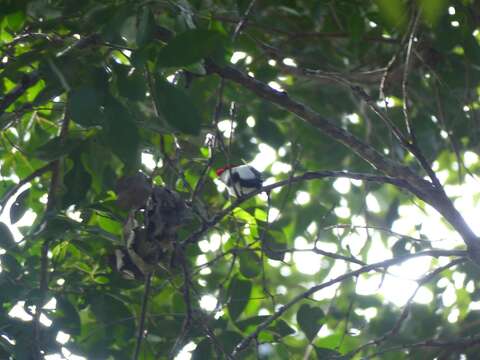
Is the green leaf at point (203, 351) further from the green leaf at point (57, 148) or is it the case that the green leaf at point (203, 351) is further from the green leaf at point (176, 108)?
the green leaf at point (176, 108)

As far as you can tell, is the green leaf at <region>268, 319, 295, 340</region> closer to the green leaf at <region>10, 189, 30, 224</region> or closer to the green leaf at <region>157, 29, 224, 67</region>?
the green leaf at <region>10, 189, 30, 224</region>

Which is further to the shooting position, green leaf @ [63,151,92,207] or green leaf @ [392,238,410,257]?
green leaf @ [392,238,410,257]

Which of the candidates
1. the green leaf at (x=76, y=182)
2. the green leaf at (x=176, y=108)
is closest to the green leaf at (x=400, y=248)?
the green leaf at (x=76, y=182)

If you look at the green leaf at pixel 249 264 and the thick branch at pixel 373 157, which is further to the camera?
the green leaf at pixel 249 264

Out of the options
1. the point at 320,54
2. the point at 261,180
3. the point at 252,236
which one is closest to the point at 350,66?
the point at 320,54

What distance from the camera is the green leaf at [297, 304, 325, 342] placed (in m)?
2.81

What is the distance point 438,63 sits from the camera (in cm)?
389

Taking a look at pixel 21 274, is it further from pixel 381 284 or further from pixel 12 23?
pixel 381 284

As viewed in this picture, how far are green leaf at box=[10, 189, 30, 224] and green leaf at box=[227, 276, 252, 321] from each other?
2.52 feet

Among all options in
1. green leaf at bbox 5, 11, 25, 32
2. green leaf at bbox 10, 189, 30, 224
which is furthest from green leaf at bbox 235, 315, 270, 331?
green leaf at bbox 5, 11, 25, 32

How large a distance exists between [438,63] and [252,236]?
1353mm

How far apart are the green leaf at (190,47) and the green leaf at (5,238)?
92 cm

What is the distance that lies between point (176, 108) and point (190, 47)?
6.3 inches

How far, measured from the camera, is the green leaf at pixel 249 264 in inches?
123
